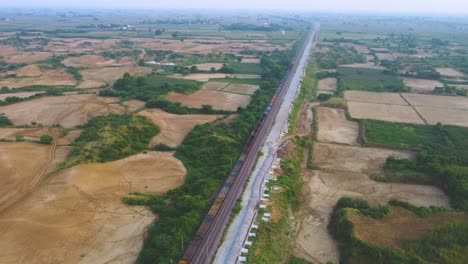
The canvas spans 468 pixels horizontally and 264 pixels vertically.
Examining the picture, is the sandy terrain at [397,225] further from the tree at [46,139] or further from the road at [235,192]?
the tree at [46,139]

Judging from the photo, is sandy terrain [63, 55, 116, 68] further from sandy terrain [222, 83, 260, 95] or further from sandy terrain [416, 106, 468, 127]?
sandy terrain [416, 106, 468, 127]

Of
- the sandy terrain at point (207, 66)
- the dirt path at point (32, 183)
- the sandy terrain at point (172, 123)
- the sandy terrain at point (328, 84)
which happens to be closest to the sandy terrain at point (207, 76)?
the sandy terrain at point (207, 66)

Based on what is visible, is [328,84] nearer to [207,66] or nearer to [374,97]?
[374,97]

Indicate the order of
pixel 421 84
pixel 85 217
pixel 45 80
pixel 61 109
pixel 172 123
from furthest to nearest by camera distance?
pixel 45 80 → pixel 421 84 → pixel 61 109 → pixel 172 123 → pixel 85 217

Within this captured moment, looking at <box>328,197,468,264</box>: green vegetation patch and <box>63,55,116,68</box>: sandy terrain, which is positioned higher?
<box>63,55,116,68</box>: sandy terrain

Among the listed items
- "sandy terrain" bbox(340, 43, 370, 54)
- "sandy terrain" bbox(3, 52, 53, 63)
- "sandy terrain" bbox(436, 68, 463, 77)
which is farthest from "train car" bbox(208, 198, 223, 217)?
"sandy terrain" bbox(340, 43, 370, 54)

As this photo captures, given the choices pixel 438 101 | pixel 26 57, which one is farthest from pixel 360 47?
pixel 26 57
